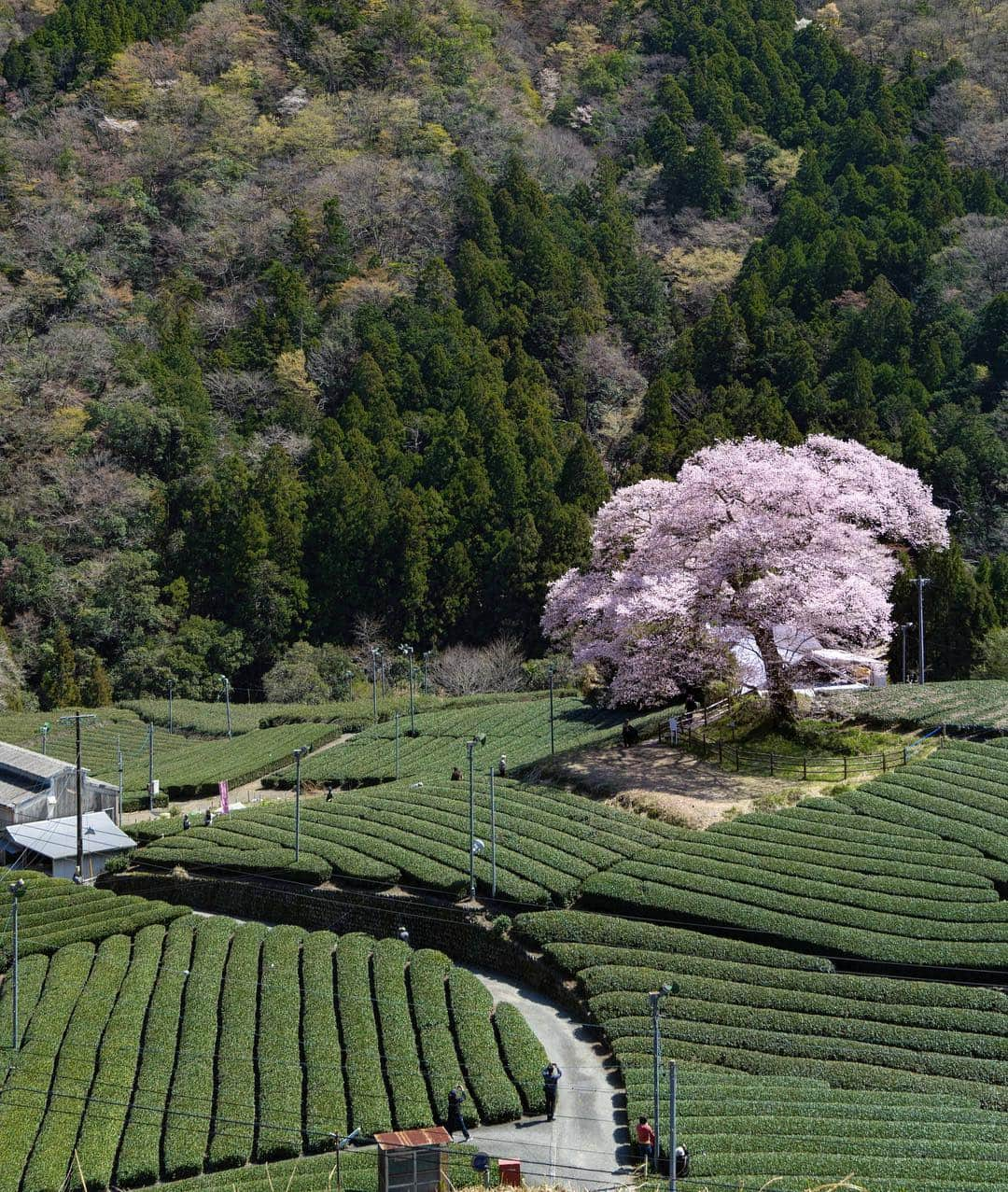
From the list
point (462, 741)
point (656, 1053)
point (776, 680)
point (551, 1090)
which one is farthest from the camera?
point (462, 741)

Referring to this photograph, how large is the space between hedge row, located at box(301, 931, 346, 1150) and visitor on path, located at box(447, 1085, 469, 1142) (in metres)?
1.78

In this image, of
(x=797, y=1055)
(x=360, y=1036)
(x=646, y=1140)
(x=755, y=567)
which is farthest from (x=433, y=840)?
(x=646, y=1140)

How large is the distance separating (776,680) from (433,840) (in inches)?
385

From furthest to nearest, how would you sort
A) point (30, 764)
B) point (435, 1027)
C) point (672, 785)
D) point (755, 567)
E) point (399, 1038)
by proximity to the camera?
point (30, 764) < point (755, 567) < point (672, 785) < point (435, 1027) < point (399, 1038)

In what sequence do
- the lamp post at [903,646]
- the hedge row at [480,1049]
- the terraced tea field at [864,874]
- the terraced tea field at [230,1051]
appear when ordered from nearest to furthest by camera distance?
the terraced tea field at [230,1051]
the hedge row at [480,1049]
the terraced tea field at [864,874]
the lamp post at [903,646]

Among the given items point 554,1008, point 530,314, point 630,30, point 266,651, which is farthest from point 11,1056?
point 630,30

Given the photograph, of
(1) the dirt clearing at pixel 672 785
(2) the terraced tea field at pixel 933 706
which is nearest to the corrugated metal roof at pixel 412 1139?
(1) the dirt clearing at pixel 672 785

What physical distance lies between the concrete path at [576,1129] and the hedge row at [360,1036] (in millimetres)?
1806

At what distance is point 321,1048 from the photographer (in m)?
28.2

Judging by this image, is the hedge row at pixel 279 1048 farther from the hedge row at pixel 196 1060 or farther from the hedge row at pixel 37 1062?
the hedge row at pixel 37 1062

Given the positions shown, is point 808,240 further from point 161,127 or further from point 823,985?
point 823,985

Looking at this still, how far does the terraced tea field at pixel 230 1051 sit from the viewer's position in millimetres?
25094

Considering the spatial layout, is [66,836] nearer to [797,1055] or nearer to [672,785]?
[672,785]

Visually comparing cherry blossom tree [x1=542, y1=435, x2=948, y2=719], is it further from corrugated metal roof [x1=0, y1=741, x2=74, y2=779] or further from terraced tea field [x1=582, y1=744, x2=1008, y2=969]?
corrugated metal roof [x1=0, y1=741, x2=74, y2=779]
